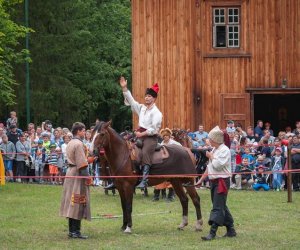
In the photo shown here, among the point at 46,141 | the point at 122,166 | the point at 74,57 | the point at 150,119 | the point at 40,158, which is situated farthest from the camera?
the point at 74,57

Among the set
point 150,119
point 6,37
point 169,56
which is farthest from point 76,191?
point 6,37

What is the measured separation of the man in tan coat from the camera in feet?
56.9

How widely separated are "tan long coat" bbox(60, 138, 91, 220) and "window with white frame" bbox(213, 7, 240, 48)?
20.2 m

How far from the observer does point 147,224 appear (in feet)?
64.5

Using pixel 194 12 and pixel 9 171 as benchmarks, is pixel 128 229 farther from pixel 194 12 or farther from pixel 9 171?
pixel 194 12

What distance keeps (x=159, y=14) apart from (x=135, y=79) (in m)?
2.71

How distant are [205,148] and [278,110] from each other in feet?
53.1

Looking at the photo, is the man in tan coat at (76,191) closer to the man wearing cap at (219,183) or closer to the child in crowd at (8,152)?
the man wearing cap at (219,183)

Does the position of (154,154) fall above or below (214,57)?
below

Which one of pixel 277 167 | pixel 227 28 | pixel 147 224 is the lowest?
pixel 147 224

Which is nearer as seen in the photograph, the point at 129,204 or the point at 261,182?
the point at 129,204

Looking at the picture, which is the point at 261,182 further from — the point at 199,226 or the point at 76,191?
the point at 76,191

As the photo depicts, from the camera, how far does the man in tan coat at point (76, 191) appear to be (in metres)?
17.3

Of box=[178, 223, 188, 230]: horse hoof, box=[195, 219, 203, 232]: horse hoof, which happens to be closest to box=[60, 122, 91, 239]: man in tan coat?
box=[178, 223, 188, 230]: horse hoof
